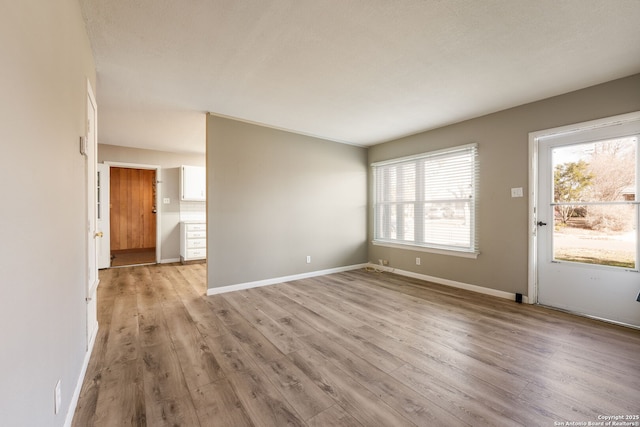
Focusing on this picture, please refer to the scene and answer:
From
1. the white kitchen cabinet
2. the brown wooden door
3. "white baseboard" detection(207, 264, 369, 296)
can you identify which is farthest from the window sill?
the brown wooden door

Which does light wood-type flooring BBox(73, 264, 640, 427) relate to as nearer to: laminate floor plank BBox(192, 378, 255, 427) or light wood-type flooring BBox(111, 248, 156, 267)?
laminate floor plank BBox(192, 378, 255, 427)

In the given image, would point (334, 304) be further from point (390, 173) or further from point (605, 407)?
point (390, 173)

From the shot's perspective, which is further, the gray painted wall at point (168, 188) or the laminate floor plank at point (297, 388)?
the gray painted wall at point (168, 188)

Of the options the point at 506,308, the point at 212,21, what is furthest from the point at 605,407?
the point at 212,21

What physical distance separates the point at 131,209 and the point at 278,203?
17.5 feet

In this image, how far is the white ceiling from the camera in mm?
1798

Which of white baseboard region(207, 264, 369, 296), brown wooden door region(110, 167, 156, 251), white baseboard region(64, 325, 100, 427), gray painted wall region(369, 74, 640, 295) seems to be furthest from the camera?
brown wooden door region(110, 167, 156, 251)

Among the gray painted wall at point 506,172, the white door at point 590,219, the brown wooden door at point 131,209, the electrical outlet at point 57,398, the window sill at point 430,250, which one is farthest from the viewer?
the brown wooden door at point 131,209

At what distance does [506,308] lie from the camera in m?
3.10

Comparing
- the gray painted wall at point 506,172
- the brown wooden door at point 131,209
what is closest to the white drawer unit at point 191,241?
the brown wooden door at point 131,209

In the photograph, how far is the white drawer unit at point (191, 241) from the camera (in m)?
5.62

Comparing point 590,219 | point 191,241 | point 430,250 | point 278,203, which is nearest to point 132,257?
point 191,241

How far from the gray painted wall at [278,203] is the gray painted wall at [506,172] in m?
1.76

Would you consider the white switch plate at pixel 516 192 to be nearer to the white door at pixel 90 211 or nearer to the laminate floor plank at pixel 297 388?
the laminate floor plank at pixel 297 388
